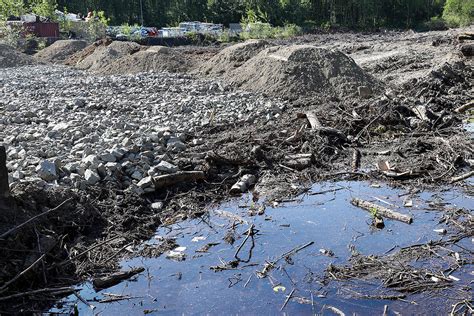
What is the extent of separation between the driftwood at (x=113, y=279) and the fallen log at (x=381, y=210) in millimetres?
3268

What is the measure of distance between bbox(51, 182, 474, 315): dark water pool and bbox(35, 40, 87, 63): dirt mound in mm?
22237

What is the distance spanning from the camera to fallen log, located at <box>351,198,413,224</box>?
7.40 metres

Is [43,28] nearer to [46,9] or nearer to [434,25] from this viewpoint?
[46,9]

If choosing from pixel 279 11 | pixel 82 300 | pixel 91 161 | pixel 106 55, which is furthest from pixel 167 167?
pixel 279 11

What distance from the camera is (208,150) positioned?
9859 millimetres

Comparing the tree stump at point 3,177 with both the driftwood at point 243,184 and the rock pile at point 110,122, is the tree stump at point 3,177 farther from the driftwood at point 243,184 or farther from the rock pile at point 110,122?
the driftwood at point 243,184

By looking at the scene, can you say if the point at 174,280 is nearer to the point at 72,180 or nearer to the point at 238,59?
the point at 72,180

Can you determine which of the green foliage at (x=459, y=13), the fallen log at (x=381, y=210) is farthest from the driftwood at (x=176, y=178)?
the green foliage at (x=459, y=13)

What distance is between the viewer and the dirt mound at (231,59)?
1855 cm

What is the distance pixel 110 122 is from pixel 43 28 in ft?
85.7

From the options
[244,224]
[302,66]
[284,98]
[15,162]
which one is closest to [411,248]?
[244,224]

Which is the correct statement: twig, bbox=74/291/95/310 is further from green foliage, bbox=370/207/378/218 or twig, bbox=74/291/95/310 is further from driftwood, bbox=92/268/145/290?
green foliage, bbox=370/207/378/218

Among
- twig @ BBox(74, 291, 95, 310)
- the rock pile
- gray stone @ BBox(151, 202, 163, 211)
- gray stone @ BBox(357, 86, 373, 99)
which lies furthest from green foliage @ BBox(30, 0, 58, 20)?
twig @ BBox(74, 291, 95, 310)

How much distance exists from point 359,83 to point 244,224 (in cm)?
829
